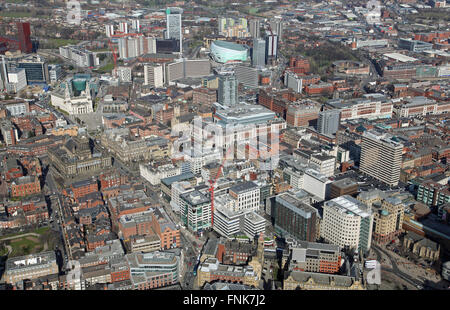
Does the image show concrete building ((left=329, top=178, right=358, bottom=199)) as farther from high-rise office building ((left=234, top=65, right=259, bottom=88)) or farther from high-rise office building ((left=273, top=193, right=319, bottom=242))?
high-rise office building ((left=234, top=65, right=259, bottom=88))

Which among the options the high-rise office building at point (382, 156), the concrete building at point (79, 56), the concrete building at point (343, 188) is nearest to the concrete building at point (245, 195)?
the concrete building at point (343, 188)

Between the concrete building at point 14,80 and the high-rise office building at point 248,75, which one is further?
the high-rise office building at point 248,75

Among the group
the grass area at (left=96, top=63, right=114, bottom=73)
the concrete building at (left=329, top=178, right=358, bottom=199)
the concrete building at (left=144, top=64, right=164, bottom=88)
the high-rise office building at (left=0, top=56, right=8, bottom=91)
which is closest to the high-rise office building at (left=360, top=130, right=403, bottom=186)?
the concrete building at (left=329, top=178, right=358, bottom=199)

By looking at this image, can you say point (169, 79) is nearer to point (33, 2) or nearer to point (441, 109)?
point (441, 109)

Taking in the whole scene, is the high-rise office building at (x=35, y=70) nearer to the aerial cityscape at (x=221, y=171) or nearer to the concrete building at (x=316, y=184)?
the aerial cityscape at (x=221, y=171)

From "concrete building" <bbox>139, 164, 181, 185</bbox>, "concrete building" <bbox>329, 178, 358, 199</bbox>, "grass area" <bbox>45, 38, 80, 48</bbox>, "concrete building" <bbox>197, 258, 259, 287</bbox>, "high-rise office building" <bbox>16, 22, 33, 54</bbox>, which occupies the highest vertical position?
"high-rise office building" <bbox>16, 22, 33, 54</bbox>

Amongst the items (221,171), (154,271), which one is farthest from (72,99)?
(154,271)
